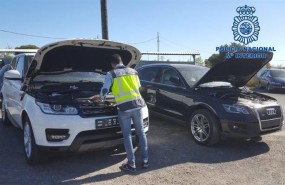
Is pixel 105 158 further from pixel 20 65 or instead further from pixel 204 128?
pixel 20 65

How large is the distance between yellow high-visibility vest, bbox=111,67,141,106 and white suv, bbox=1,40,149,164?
1.18 feet

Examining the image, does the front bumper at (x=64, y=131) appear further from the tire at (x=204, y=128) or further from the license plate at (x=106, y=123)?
the tire at (x=204, y=128)

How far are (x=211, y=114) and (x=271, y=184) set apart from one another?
200 cm

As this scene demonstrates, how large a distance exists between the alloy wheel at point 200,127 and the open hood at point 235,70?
2.54ft

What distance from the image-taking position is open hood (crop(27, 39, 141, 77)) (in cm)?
544

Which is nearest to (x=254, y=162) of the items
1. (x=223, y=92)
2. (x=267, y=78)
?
(x=223, y=92)

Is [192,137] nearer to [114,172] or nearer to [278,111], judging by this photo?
[278,111]

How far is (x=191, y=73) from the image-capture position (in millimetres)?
7598

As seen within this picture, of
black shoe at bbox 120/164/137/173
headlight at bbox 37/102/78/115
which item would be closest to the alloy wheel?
black shoe at bbox 120/164/137/173

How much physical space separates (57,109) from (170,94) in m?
3.31

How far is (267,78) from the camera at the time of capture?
20.0 m

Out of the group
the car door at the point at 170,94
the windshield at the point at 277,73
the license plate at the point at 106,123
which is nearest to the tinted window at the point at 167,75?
the car door at the point at 170,94

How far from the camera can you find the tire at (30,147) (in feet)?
16.1

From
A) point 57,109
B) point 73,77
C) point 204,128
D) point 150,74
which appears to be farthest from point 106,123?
point 150,74
